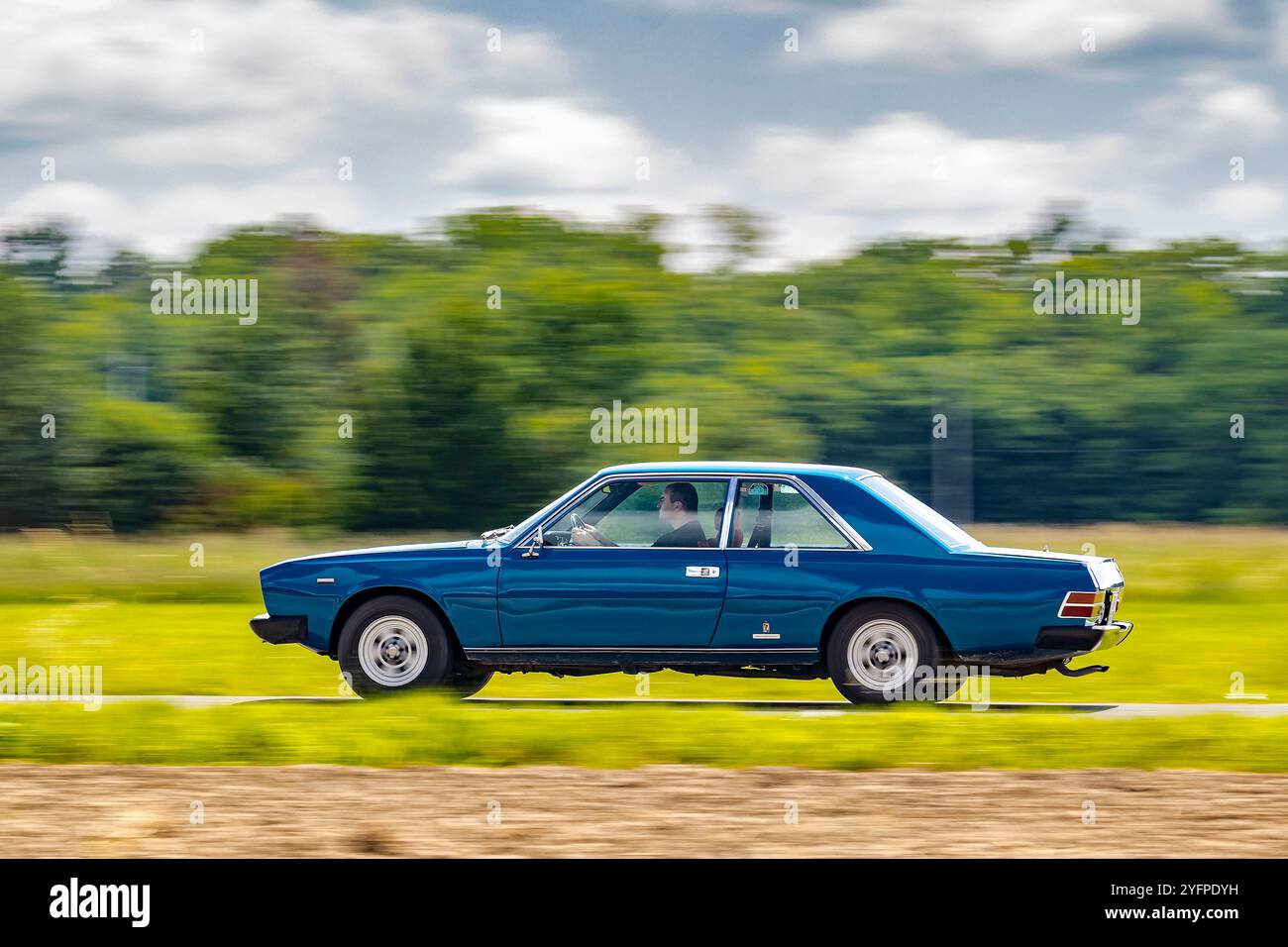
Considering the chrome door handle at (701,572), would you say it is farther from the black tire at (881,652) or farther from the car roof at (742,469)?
the black tire at (881,652)

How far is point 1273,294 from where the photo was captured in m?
31.5

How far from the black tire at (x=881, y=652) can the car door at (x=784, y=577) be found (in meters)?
0.17

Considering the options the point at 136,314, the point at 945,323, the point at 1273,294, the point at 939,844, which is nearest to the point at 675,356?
the point at 945,323

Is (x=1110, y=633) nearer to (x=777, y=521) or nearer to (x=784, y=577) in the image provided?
(x=784, y=577)

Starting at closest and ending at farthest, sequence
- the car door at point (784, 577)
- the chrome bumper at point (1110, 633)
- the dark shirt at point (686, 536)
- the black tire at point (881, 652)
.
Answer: the chrome bumper at point (1110, 633)
the black tire at point (881, 652)
the car door at point (784, 577)
the dark shirt at point (686, 536)

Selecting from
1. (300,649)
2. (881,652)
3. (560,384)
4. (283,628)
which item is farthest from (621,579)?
(560,384)

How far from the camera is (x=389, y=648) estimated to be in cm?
1095

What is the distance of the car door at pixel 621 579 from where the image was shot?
1060 cm

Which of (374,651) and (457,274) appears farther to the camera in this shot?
(457,274)

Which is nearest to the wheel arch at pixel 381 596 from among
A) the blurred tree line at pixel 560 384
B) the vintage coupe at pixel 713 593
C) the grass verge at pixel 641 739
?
the vintage coupe at pixel 713 593

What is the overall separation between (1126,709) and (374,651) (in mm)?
4642

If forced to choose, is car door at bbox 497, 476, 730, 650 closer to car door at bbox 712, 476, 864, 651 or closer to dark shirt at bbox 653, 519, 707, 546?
dark shirt at bbox 653, 519, 707, 546

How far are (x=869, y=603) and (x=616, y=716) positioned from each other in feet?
5.94
